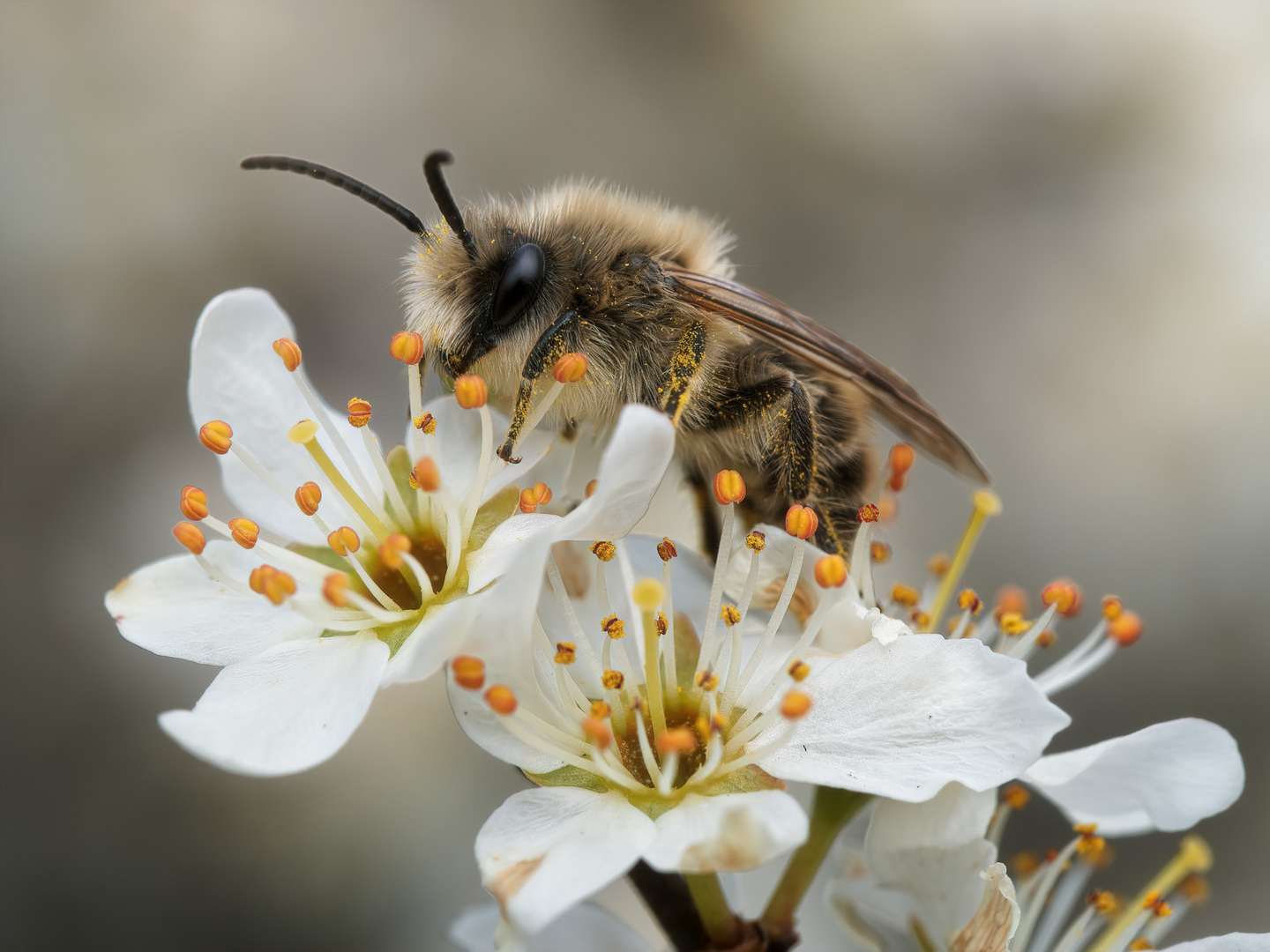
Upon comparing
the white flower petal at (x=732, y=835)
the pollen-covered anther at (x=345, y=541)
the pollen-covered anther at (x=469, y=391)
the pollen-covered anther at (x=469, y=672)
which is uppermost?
the pollen-covered anther at (x=469, y=391)

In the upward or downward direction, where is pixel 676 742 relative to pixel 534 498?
downward

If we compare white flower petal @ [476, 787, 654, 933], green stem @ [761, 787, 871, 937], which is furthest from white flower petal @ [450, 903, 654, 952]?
white flower petal @ [476, 787, 654, 933]

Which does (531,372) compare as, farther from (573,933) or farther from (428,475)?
(573,933)

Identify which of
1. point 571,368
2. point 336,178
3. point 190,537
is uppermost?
point 336,178

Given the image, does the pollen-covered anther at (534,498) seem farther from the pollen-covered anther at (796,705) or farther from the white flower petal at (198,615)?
the pollen-covered anther at (796,705)

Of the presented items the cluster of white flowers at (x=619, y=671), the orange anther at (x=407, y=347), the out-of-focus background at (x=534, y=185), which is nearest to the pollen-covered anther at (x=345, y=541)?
the cluster of white flowers at (x=619, y=671)

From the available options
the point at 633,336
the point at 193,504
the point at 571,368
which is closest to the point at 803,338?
the point at 633,336
